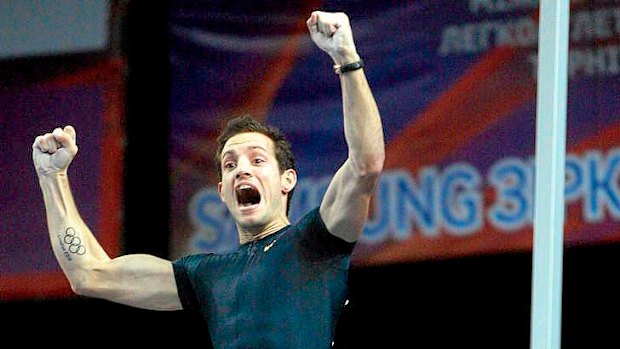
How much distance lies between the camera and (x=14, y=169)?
5.43 meters

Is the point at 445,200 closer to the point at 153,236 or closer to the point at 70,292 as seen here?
the point at 153,236

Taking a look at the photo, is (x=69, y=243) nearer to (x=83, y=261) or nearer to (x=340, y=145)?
(x=83, y=261)

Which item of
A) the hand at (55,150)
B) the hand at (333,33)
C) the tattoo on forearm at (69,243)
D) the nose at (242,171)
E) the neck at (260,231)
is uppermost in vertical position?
the hand at (333,33)

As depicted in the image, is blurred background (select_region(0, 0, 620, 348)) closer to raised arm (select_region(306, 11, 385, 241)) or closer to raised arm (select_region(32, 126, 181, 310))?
raised arm (select_region(32, 126, 181, 310))

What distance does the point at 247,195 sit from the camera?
3.60 meters

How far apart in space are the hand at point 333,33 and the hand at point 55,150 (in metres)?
0.80

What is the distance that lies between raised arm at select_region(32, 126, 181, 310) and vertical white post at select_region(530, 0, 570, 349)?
1073 mm

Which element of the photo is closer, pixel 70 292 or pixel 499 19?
pixel 499 19

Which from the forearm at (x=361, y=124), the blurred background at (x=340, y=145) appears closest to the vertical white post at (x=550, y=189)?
the forearm at (x=361, y=124)

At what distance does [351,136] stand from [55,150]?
2.67 feet

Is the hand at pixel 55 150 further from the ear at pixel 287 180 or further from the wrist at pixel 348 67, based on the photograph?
the wrist at pixel 348 67

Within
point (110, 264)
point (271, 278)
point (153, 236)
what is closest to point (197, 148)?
point (153, 236)

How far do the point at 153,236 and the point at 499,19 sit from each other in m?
1.36

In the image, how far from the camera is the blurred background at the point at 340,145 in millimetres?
4727
